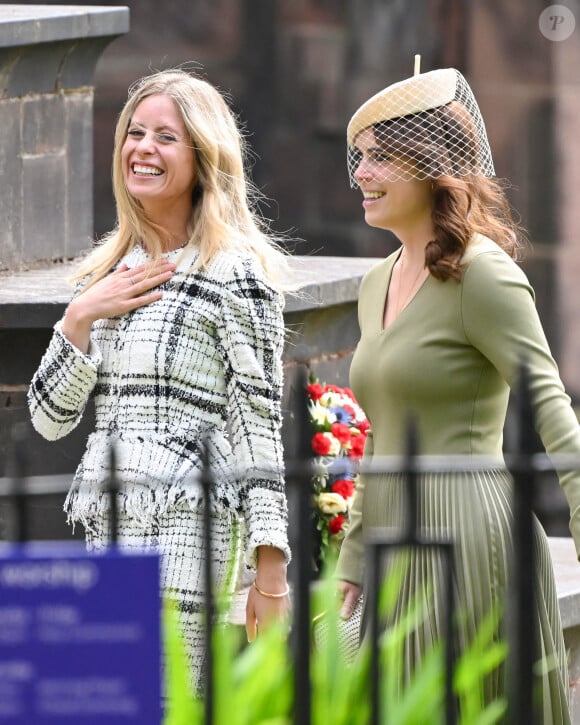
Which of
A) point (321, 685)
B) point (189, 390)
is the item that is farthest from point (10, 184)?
point (321, 685)

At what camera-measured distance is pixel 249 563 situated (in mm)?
3920

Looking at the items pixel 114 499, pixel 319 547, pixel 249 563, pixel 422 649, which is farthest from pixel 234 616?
pixel 114 499

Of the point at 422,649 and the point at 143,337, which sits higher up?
the point at 143,337

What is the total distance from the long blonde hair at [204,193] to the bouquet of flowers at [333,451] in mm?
1429

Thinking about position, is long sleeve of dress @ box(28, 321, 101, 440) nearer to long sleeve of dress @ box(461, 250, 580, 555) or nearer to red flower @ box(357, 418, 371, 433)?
long sleeve of dress @ box(461, 250, 580, 555)

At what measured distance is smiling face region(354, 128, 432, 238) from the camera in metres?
3.63

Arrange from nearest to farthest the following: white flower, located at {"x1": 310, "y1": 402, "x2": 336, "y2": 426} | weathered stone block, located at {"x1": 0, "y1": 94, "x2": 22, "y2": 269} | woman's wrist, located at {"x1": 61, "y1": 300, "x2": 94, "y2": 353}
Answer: woman's wrist, located at {"x1": 61, "y1": 300, "x2": 94, "y2": 353}
white flower, located at {"x1": 310, "y1": 402, "x2": 336, "y2": 426}
weathered stone block, located at {"x1": 0, "y1": 94, "x2": 22, "y2": 269}

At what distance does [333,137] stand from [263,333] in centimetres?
769

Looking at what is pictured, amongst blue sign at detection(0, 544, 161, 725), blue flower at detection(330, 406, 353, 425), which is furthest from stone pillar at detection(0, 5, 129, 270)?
blue sign at detection(0, 544, 161, 725)

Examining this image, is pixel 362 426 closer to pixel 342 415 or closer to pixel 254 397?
pixel 342 415

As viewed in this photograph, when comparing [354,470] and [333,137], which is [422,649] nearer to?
[354,470]

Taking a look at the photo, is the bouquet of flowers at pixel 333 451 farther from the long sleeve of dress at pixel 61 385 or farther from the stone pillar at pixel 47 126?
the long sleeve of dress at pixel 61 385

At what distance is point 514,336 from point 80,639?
57.4 inches

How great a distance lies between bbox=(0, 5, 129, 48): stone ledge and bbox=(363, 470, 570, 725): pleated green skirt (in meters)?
3.16
